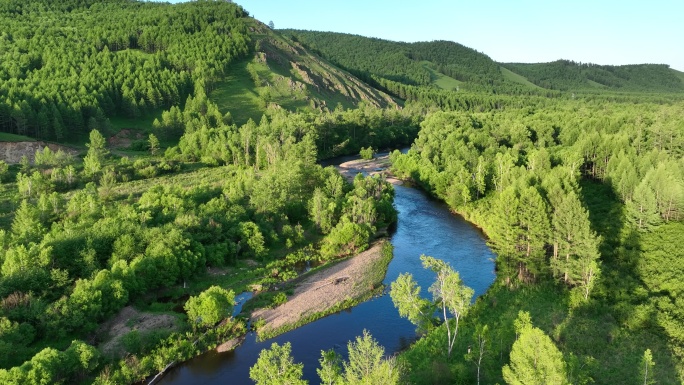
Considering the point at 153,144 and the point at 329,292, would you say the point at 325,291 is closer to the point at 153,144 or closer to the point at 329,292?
the point at 329,292

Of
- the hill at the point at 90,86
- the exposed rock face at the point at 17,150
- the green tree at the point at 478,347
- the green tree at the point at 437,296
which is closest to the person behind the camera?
the green tree at the point at 478,347

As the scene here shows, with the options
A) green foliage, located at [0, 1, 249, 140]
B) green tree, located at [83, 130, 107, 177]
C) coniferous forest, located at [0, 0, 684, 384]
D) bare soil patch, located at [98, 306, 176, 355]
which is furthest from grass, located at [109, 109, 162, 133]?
bare soil patch, located at [98, 306, 176, 355]

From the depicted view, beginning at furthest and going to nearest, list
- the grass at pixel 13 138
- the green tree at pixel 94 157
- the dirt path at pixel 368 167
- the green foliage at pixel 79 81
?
1. the dirt path at pixel 368 167
2. the green foliage at pixel 79 81
3. the grass at pixel 13 138
4. the green tree at pixel 94 157

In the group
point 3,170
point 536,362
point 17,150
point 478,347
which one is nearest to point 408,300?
point 478,347

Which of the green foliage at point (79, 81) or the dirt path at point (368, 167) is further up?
the green foliage at point (79, 81)

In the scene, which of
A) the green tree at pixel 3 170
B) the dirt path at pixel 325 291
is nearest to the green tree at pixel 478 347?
the dirt path at pixel 325 291

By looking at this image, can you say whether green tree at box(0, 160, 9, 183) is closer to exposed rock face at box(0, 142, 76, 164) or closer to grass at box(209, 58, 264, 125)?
exposed rock face at box(0, 142, 76, 164)

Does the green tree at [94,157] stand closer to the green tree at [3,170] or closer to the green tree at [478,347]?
the green tree at [3,170]

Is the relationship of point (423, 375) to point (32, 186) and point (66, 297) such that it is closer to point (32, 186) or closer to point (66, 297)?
point (66, 297)
